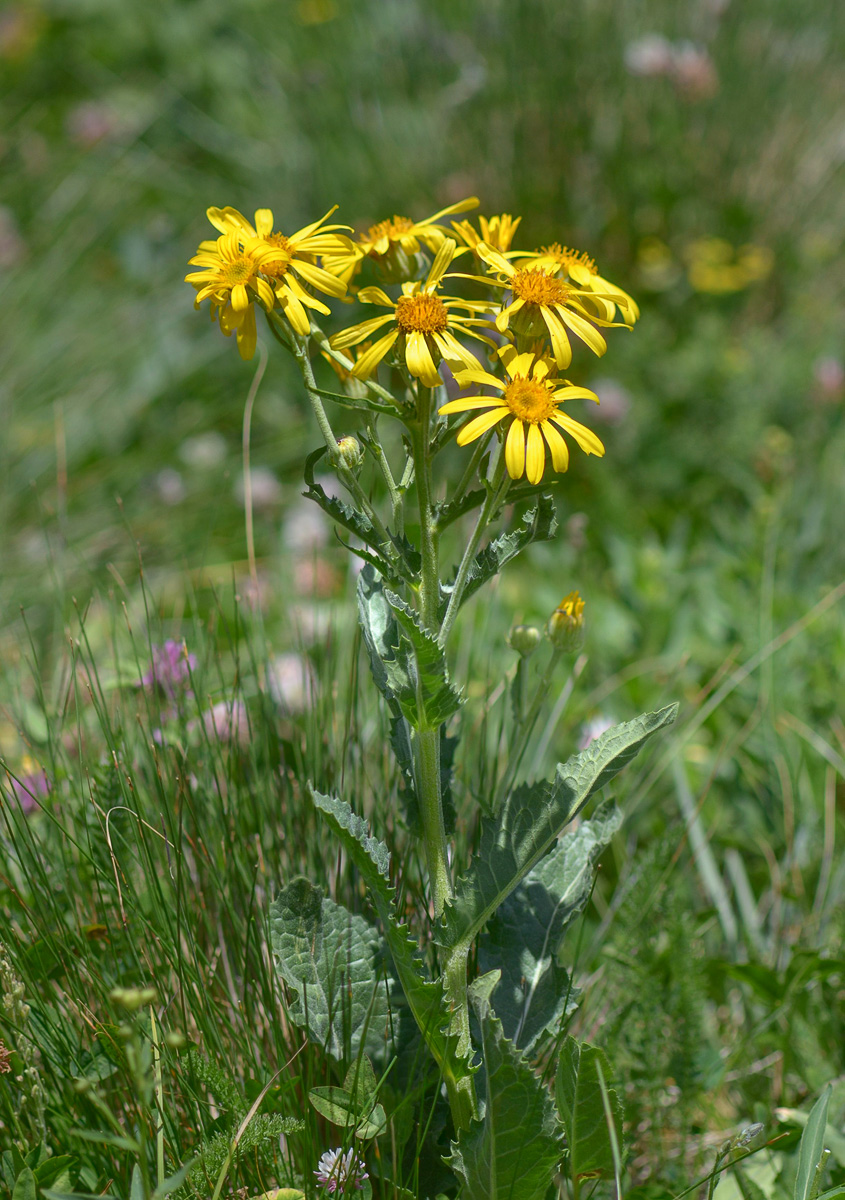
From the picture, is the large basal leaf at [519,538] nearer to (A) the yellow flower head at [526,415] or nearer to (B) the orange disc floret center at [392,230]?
(A) the yellow flower head at [526,415]

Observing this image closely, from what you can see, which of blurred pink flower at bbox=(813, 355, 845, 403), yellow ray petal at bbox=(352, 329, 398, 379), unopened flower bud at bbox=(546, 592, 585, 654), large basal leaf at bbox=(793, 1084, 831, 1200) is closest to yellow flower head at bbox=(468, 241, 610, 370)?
yellow ray petal at bbox=(352, 329, 398, 379)

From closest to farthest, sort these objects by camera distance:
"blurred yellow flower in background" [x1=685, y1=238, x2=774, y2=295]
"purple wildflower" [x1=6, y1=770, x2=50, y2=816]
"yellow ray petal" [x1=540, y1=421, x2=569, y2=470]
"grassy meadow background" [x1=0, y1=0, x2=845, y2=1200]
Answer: "yellow ray petal" [x1=540, y1=421, x2=569, y2=470], "grassy meadow background" [x1=0, y1=0, x2=845, y2=1200], "purple wildflower" [x1=6, y1=770, x2=50, y2=816], "blurred yellow flower in background" [x1=685, y1=238, x2=774, y2=295]

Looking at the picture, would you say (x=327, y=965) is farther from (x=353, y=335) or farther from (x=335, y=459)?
(x=353, y=335)

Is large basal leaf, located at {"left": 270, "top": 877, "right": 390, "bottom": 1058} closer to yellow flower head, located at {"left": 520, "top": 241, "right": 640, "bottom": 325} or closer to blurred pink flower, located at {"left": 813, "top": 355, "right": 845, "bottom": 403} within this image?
yellow flower head, located at {"left": 520, "top": 241, "right": 640, "bottom": 325}

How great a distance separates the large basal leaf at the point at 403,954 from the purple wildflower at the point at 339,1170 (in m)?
0.11

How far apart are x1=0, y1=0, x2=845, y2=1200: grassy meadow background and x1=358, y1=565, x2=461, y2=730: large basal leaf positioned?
13 cm

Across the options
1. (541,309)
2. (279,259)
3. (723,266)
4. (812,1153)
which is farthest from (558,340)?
(723,266)

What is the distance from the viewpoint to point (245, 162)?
3674 mm

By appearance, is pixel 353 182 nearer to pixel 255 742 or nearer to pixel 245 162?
pixel 245 162

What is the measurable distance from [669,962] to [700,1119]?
0.24 meters

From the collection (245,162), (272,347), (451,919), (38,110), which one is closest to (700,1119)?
(451,919)

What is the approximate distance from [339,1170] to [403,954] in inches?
8.1

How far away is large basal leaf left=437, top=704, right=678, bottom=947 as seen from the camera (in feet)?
2.86

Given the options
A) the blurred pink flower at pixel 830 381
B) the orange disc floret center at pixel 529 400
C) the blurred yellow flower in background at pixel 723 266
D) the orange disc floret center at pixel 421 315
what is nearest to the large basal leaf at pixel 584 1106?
the orange disc floret center at pixel 529 400
